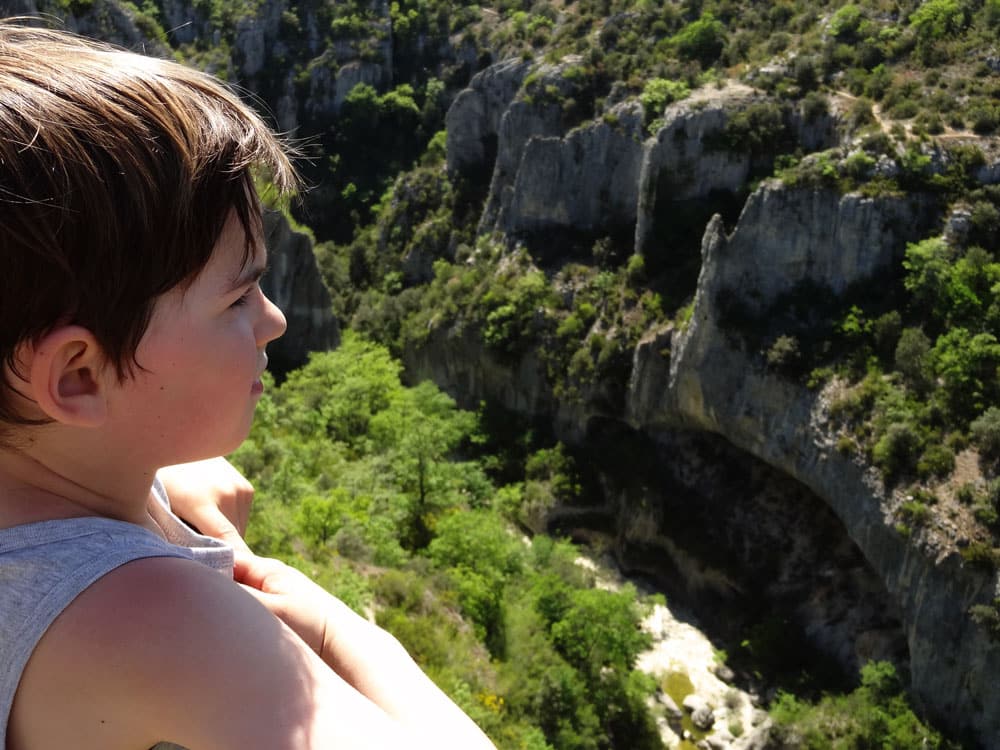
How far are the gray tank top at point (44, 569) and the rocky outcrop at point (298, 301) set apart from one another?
2773 cm

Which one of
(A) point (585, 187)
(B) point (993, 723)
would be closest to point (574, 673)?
(B) point (993, 723)

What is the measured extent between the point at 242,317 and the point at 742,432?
23824 mm

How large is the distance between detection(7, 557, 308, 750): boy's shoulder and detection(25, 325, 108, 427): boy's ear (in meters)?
0.23

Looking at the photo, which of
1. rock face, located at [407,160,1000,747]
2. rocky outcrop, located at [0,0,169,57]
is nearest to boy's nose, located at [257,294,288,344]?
rock face, located at [407,160,1000,747]

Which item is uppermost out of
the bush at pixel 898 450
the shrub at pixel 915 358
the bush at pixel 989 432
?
the shrub at pixel 915 358

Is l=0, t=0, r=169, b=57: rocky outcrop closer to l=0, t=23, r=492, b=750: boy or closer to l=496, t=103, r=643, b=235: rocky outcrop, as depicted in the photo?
l=496, t=103, r=643, b=235: rocky outcrop

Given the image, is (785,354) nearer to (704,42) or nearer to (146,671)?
(704,42)

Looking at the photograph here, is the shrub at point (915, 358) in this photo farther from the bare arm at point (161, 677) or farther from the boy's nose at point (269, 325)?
the bare arm at point (161, 677)

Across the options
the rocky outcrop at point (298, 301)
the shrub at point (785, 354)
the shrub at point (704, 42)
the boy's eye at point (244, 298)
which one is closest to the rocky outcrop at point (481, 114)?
the shrub at point (704, 42)

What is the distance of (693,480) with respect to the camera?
25.5m

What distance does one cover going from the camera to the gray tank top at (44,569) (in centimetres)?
89

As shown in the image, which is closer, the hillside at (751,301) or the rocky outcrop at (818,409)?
the rocky outcrop at (818,409)

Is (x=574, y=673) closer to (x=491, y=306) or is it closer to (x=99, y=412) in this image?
(x=99, y=412)

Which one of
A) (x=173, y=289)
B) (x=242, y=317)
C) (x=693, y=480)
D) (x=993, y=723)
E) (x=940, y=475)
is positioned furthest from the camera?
(x=693, y=480)
